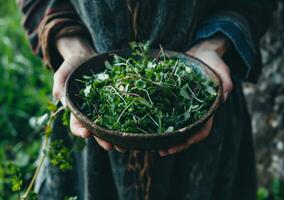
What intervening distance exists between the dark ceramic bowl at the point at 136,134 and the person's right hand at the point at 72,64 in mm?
39

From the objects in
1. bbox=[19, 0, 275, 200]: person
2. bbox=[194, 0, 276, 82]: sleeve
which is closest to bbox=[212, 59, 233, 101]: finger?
bbox=[19, 0, 275, 200]: person

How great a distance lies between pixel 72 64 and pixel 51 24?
0.19 meters

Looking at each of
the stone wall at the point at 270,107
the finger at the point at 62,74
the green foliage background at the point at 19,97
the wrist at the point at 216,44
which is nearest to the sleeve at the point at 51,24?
the finger at the point at 62,74

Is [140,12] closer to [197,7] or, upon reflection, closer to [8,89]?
[197,7]

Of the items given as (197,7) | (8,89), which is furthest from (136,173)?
(8,89)

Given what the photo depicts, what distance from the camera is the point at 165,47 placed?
149cm

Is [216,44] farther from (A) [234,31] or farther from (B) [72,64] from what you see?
(B) [72,64]

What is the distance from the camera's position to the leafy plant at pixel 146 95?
1255 millimetres

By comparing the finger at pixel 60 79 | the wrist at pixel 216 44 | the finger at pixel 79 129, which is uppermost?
the finger at pixel 60 79

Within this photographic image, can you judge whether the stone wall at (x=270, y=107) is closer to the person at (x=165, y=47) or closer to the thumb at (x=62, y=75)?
the person at (x=165, y=47)

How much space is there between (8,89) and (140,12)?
Answer: 2018 mm

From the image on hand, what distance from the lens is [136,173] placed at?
1.57 m

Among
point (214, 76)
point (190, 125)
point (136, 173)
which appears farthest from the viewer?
point (136, 173)

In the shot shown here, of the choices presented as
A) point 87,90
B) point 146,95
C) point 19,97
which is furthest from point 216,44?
point 19,97
